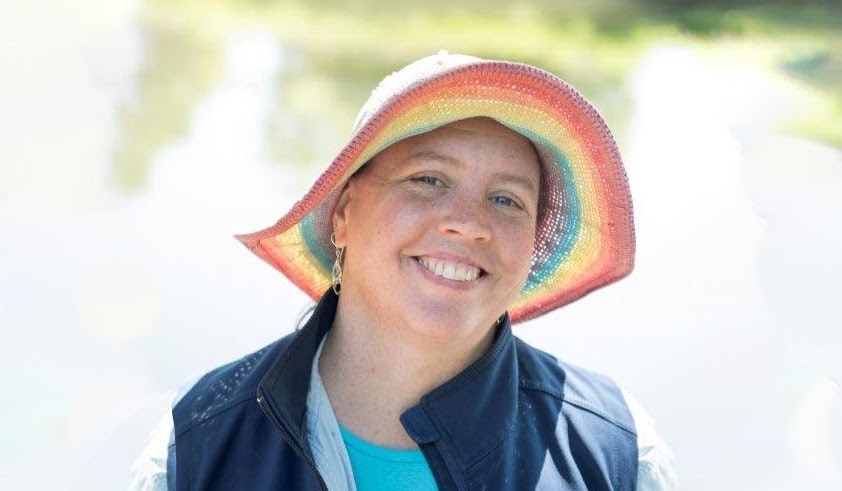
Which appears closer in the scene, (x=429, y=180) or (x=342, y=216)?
(x=429, y=180)

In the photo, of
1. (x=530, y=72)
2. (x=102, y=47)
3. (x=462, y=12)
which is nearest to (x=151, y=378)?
(x=530, y=72)

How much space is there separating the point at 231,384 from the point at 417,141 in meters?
0.47

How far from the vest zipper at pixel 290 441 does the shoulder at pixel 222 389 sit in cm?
5

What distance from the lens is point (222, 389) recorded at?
1.68m

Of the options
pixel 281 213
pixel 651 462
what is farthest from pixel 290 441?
pixel 281 213

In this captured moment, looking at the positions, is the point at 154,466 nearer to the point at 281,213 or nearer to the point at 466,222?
the point at 466,222

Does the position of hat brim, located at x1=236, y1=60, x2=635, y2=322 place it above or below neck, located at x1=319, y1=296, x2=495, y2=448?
above

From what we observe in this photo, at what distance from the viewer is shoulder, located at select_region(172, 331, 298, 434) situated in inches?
64.9

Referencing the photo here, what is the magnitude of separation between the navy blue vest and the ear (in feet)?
0.37

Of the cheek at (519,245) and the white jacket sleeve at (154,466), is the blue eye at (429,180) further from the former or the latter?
the white jacket sleeve at (154,466)

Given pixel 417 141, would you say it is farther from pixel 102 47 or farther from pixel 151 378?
pixel 102 47

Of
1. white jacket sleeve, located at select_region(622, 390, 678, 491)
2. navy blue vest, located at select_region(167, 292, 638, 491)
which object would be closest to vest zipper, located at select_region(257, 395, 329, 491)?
navy blue vest, located at select_region(167, 292, 638, 491)

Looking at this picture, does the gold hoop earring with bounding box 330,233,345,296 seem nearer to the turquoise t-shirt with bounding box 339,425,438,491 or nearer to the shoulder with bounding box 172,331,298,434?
the shoulder with bounding box 172,331,298,434

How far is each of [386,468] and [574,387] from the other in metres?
0.35
